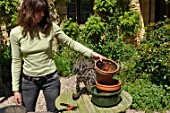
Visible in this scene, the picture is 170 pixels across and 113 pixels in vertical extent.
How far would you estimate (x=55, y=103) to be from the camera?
9.50 ft

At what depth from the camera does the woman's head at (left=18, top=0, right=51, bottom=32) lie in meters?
2.41

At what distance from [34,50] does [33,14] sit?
13.4 inches

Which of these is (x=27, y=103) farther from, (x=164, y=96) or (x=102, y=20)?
(x=102, y=20)

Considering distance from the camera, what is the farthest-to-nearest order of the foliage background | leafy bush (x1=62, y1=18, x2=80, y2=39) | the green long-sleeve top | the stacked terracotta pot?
1. leafy bush (x1=62, y1=18, x2=80, y2=39)
2. the foliage background
3. the stacked terracotta pot
4. the green long-sleeve top

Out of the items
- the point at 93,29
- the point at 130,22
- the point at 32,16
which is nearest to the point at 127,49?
the point at 130,22

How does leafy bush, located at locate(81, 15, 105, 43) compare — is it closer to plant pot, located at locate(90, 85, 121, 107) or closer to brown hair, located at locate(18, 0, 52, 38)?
plant pot, located at locate(90, 85, 121, 107)

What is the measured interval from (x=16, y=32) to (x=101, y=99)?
1.10m

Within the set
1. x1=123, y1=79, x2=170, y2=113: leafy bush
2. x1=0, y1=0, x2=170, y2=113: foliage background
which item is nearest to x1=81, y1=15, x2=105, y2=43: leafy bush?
x1=0, y1=0, x2=170, y2=113: foliage background

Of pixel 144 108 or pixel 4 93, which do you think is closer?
pixel 144 108

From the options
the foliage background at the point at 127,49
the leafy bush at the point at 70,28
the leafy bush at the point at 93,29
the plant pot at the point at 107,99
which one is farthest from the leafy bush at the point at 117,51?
the plant pot at the point at 107,99

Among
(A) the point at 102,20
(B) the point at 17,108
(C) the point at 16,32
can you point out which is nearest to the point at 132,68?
(A) the point at 102,20

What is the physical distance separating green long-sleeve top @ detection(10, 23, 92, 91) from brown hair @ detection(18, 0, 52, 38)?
5 cm

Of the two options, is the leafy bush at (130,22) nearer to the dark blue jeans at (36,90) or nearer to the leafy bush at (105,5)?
the leafy bush at (105,5)

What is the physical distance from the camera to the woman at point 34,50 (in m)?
2.46
